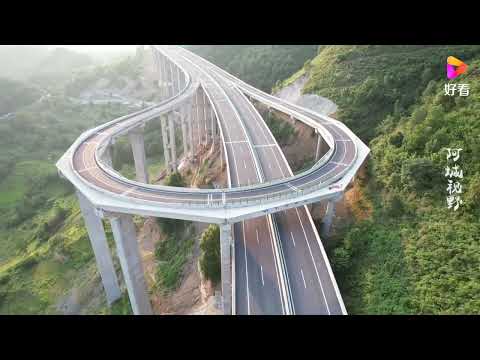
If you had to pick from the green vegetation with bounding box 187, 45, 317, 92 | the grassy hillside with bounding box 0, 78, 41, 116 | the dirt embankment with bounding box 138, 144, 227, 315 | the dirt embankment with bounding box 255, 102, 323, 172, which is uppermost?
the grassy hillside with bounding box 0, 78, 41, 116

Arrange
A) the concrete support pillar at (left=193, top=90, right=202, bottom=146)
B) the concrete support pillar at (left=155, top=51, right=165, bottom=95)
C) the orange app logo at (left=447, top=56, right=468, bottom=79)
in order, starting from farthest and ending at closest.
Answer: the concrete support pillar at (left=155, top=51, right=165, bottom=95) → the concrete support pillar at (left=193, top=90, right=202, bottom=146) → the orange app logo at (left=447, top=56, right=468, bottom=79)

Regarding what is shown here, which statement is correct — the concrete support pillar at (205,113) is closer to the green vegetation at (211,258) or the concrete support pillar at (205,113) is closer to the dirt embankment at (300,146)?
the dirt embankment at (300,146)

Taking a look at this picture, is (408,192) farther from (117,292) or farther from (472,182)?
(117,292)

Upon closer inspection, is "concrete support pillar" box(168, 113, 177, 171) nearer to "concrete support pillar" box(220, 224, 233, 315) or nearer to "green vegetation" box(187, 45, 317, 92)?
"green vegetation" box(187, 45, 317, 92)

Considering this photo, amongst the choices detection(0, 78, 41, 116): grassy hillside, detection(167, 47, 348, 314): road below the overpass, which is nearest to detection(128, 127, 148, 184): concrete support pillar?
detection(167, 47, 348, 314): road below the overpass

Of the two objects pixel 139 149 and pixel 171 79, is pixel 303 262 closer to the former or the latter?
pixel 139 149

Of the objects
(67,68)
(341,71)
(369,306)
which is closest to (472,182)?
(369,306)

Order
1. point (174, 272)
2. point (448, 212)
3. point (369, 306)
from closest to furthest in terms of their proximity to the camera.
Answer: point (369, 306) → point (448, 212) → point (174, 272)
